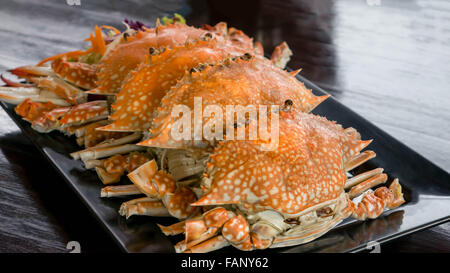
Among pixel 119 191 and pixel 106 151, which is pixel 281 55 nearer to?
pixel 106 151

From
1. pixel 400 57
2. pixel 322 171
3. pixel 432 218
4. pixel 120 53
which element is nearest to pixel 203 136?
pixel 322 171

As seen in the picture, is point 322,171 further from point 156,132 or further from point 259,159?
point 156,132

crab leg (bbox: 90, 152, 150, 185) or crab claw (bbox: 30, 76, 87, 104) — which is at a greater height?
crab claw (bbox: 30, 76, 87, 104)

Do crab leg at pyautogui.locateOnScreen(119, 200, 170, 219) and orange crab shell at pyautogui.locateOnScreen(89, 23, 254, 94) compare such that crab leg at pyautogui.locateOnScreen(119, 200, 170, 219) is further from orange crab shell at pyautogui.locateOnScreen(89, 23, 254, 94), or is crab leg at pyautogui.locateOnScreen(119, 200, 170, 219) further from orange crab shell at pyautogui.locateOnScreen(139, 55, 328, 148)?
orange crab shell at pyautogui.locateOnScreen(89, 23, 254, 94)

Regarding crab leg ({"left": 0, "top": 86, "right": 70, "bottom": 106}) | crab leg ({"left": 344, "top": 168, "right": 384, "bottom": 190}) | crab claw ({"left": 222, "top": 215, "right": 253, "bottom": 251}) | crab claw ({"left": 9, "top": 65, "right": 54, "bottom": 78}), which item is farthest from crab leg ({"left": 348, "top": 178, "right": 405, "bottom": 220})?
crab claw ({"left": 9, "top": 65, "right": 54, "bottom": 78})

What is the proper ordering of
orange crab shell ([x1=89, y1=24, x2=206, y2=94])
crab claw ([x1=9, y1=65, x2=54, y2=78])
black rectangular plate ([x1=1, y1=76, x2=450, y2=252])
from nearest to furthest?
black rectangular plate ([x1=1, y1=76, x2=450, y2=252]) → orange crab shell ([x1=89, y1=24, x2=206, y2=94]) → crab claw ([x1=9, y1=65, x2=54, y2=78])

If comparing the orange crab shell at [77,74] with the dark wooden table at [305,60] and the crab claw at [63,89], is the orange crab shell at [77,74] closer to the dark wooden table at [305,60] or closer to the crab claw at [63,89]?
the crab claw at [63,89]

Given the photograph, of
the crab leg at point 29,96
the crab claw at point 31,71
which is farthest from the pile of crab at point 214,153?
the crab claw at point 31,71
